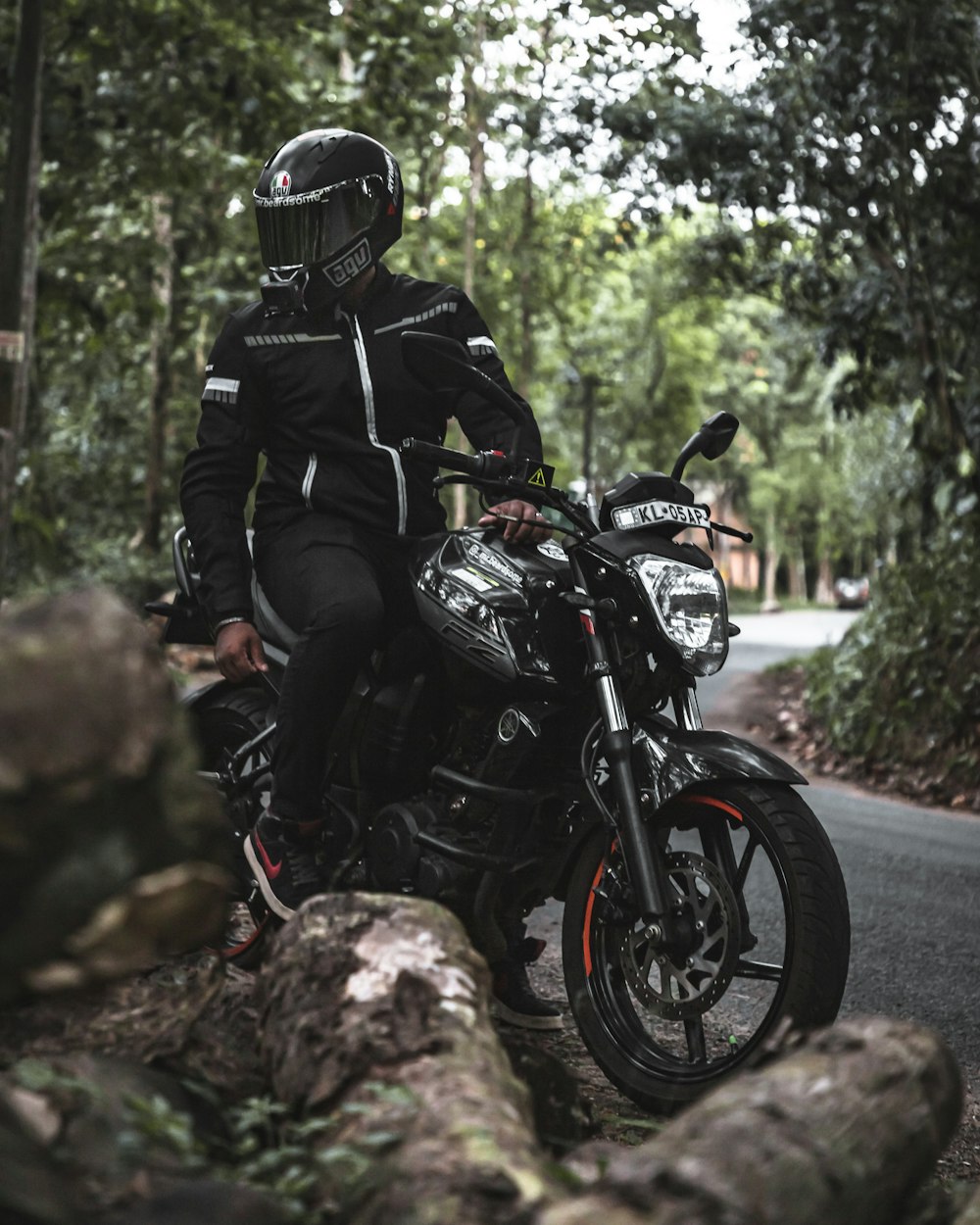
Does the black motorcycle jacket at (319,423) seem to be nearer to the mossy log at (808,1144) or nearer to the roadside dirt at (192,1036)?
the roadside dirt at (192,1036)

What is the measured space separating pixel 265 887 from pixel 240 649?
0.68m

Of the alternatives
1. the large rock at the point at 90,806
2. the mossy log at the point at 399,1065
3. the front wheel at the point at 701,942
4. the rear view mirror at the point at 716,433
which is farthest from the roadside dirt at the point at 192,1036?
the rear view mirror at the point at 716,433

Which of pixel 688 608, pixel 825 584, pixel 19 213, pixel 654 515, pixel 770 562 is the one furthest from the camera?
pixel 825 584

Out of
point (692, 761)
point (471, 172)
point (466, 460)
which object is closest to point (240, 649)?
point (466, 460)

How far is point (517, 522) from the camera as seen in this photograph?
4.05 m

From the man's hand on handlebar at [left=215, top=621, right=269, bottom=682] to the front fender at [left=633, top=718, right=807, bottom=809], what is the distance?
124cm

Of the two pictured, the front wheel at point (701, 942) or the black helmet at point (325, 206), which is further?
the black helmet at point (325, 206)

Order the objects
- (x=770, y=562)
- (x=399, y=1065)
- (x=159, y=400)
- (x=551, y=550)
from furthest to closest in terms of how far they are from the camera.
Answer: (x=770, y=562) → (x=159, y=400) → (x=551, y=550) → (x=399, y=1065)

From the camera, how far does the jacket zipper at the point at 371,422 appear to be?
4.34 metres

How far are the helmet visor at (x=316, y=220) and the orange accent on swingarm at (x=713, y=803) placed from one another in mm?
1878

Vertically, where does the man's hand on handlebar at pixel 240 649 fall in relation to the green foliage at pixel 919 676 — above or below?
above

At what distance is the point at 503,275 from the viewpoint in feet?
98.6

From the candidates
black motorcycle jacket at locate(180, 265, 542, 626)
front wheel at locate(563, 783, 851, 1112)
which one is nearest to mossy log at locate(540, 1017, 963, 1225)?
front wheel at locate(563, 783, 851, 1112)

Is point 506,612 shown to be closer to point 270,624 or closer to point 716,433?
point 716,433
